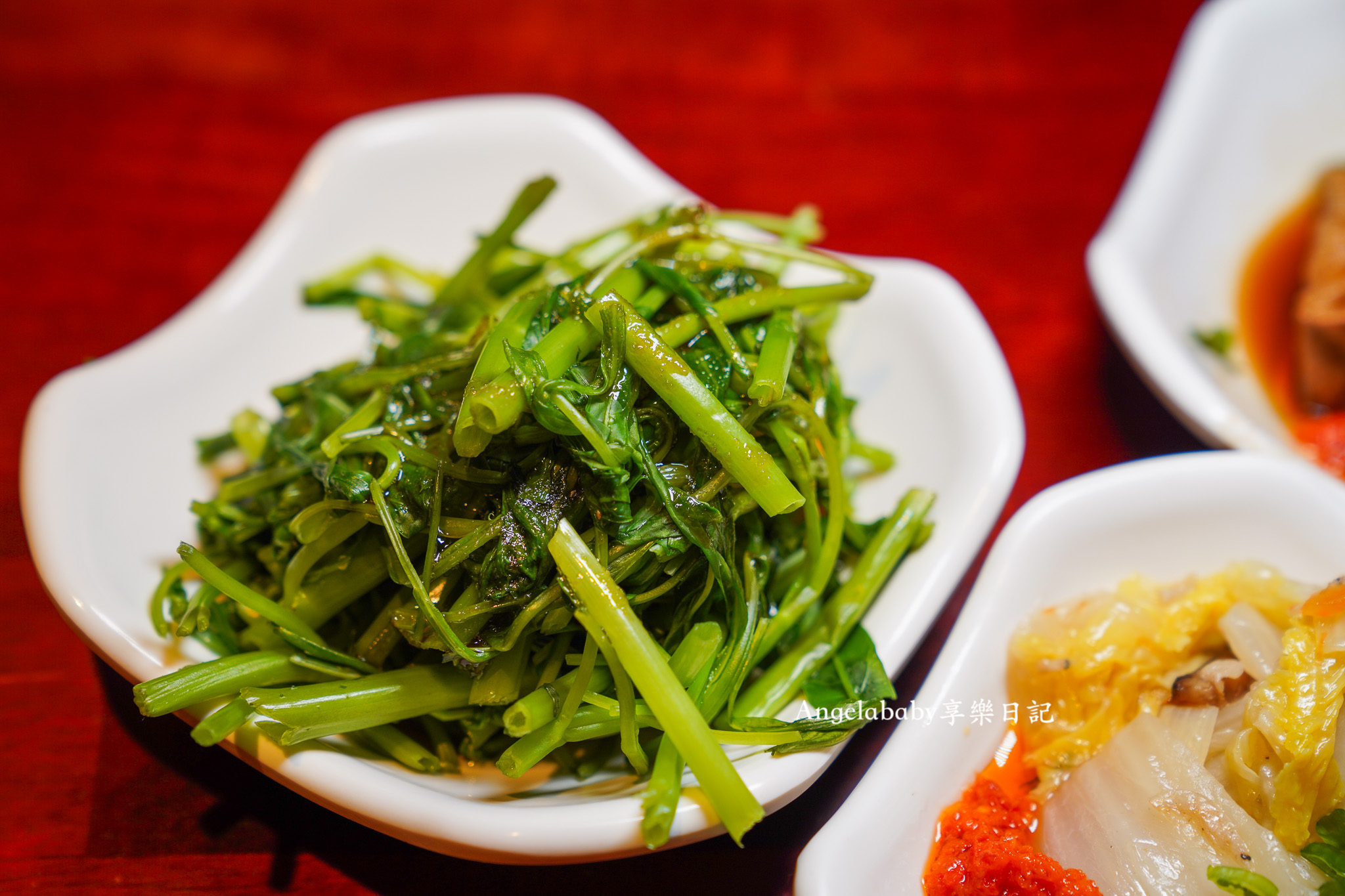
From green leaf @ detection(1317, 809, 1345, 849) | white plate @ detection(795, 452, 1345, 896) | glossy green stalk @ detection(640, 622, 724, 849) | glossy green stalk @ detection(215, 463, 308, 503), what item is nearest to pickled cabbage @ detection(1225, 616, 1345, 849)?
green leaf @ detection(1317, 809, 1345, 849)

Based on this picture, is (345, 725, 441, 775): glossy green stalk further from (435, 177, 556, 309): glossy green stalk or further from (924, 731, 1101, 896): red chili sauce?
(435, 177, 556, 309): glossy green stalk

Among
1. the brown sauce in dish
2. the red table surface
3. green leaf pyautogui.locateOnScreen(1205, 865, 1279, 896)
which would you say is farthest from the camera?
the brown sauce in dish

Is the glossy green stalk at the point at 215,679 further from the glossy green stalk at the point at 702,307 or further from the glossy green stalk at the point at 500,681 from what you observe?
the glossy green stalk at the point at 702,307

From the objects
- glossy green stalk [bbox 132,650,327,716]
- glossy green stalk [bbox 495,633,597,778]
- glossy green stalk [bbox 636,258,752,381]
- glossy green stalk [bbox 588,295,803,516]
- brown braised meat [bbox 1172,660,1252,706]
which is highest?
glossy green stalk [bbox 636,258,752,381]

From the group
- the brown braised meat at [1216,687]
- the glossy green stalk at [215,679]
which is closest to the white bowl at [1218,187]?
the brown braised meat at [1216,687]

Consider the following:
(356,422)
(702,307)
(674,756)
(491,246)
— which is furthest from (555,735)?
(491,246)

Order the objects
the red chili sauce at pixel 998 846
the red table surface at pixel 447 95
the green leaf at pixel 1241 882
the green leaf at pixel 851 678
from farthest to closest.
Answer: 1. the red table surface at pixel 447 95
2. the green leaf at pixel 851 678
3. the red chili sauce at pixel 998 846
4. the green leaf at pixel 1241 882

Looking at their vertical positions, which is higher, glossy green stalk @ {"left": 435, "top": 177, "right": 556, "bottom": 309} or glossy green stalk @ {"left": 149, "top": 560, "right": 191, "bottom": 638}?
glossy green stalk @ {"left": 435, "top": 177, "right": 556, "bottom": 309}
